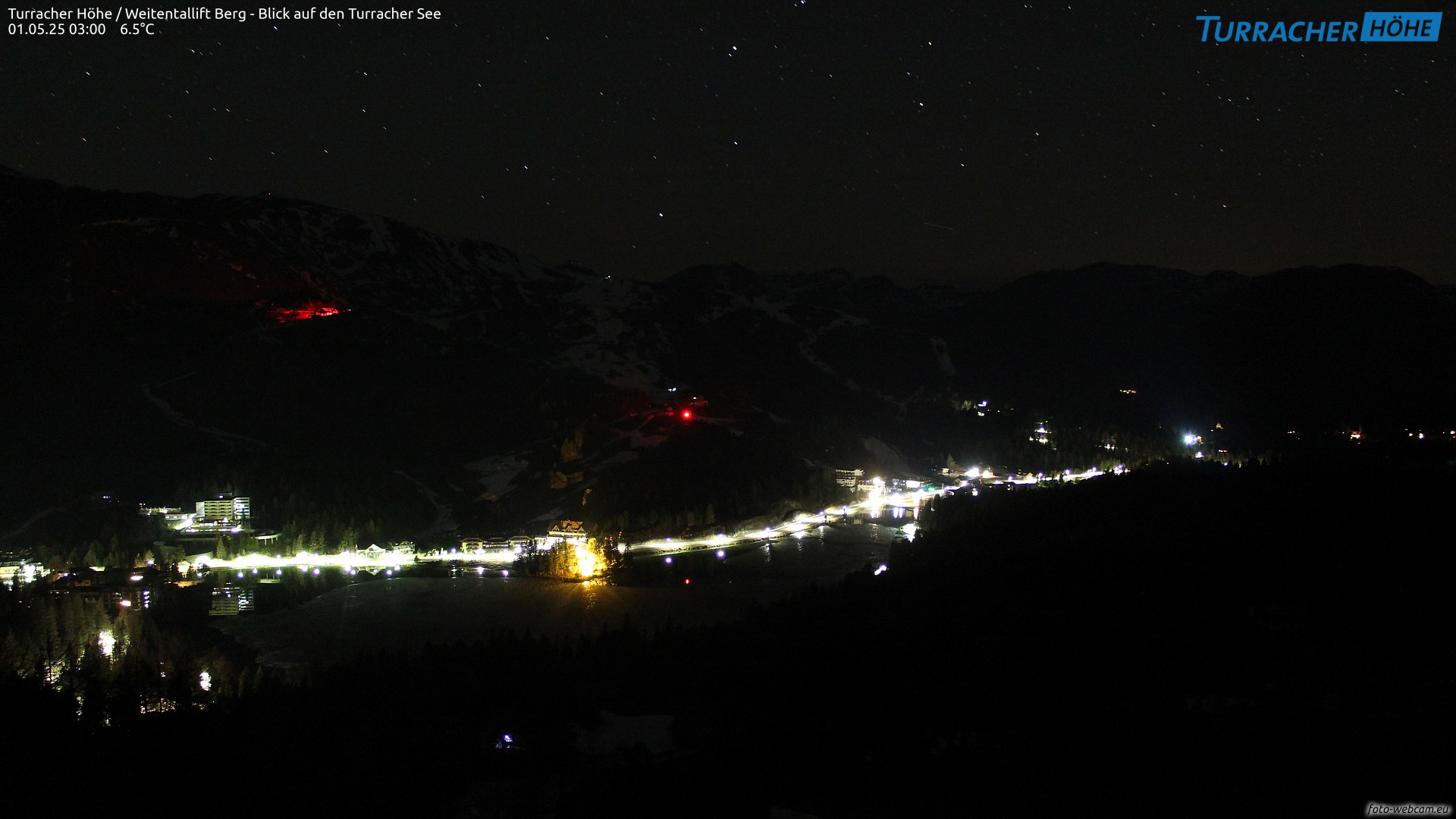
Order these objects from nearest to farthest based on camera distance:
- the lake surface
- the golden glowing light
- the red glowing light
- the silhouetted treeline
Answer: the silhouetted treeline → the lake surface → the golden glowing light → the red glowing light

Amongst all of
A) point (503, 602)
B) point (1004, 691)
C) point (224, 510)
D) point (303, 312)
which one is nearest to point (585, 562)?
point (503, 602)

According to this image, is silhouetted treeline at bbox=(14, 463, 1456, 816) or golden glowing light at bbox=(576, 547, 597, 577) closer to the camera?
silhouetted treeline at bbox=(14, 463, 1456, 816)

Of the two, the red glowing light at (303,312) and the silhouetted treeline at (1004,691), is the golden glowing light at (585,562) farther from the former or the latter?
the red glowing light at (303,312)

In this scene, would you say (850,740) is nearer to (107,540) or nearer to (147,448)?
(107,540)

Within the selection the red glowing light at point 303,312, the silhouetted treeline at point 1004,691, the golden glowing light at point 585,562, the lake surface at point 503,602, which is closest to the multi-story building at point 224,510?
the lake surface at point 503,602

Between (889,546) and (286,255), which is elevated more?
(286,255)

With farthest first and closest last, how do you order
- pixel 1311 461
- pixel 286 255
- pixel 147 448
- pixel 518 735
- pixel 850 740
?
pixel 286 255
pixel 147 448
pixel 1311 461
pixel 518 735
pixel 850 740

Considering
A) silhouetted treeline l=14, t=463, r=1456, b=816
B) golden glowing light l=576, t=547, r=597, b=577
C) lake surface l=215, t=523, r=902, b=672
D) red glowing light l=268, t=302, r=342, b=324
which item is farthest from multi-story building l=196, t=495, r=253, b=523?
red glowing light l=268, t=302, r=342, b=324

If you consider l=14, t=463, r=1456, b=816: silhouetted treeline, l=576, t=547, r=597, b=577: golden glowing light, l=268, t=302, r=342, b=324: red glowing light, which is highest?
l=268, t=302, r=342, b=324: red glowing light

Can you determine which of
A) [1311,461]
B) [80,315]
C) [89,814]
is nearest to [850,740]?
[89,814]

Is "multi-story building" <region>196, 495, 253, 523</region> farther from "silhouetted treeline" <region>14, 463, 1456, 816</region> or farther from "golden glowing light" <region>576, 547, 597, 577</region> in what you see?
"silhouetted treeline" <region>14, 463, 1456, 816</region>

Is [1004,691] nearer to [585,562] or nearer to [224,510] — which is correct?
[585,562]
